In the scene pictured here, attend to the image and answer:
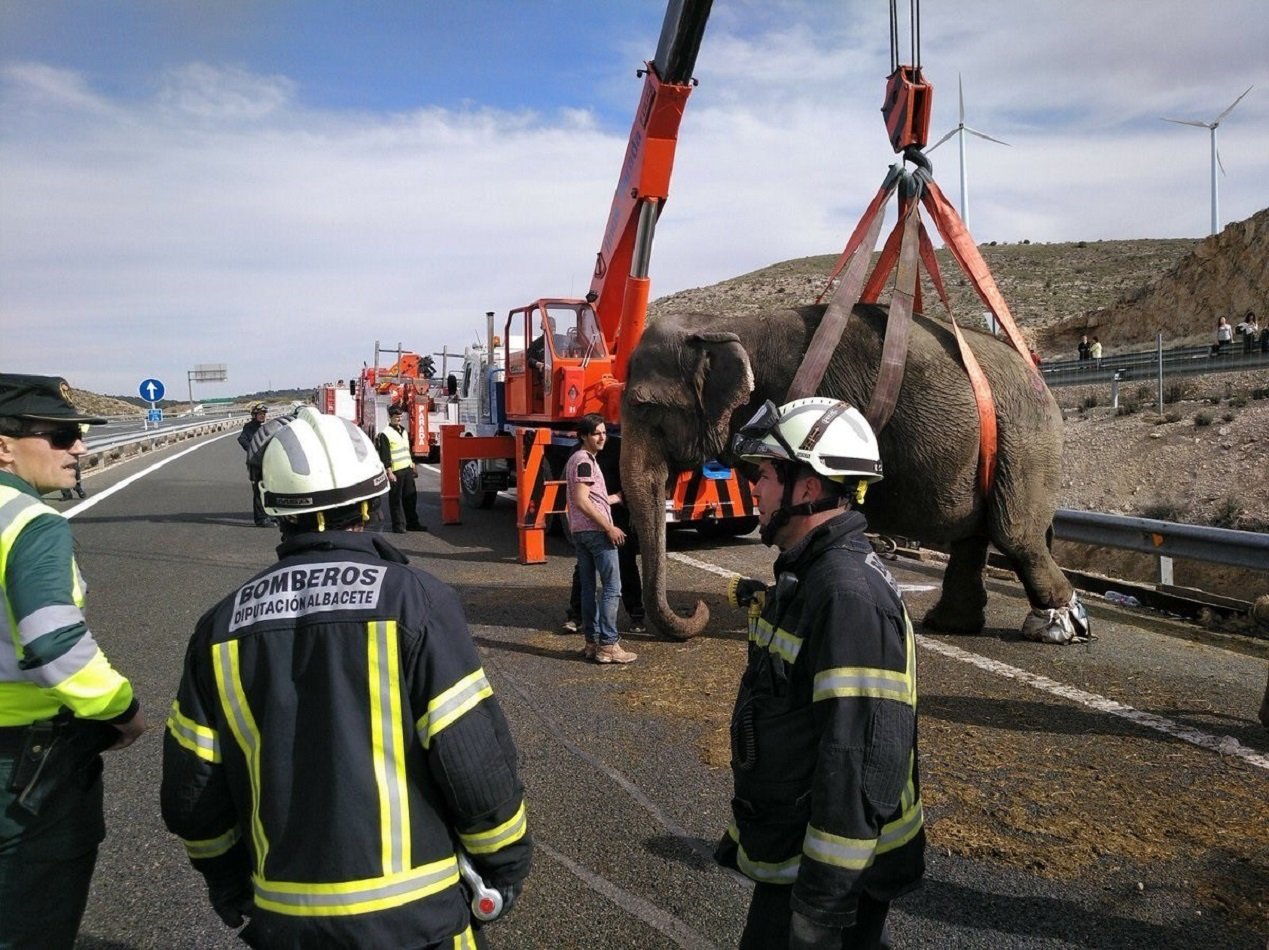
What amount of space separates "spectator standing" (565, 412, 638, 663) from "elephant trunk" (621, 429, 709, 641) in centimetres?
19

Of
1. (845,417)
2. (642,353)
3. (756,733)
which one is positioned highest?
(642,353)

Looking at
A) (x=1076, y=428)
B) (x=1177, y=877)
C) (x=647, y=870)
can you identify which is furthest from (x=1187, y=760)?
(x=1076, y=428)

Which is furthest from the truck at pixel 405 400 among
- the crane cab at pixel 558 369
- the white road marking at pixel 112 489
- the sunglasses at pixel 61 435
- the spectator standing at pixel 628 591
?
the sunglasses at pixel 61 435

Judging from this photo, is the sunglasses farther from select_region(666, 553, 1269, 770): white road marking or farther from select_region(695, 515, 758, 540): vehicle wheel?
select_region(695, 515, 758, 540): vehicle wheel

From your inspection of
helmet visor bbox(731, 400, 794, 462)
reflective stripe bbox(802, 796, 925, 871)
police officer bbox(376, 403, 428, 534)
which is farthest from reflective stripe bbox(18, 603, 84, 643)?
police officer bbox(376, 403, 428, 534)

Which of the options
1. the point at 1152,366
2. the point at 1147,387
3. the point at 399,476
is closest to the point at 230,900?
the point at 399,476

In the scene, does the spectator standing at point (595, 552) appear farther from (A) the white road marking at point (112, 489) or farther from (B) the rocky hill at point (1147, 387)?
(B) the rocky hill at point (1147, 387)

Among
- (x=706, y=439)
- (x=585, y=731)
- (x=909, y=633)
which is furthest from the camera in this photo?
(x=706, y=439)

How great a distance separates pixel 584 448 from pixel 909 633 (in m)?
5.06

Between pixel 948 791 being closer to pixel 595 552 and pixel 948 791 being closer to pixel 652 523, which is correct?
pixel 652 523

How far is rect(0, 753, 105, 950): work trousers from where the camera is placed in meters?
2.34

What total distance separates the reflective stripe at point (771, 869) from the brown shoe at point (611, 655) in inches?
162

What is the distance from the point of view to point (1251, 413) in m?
16.6

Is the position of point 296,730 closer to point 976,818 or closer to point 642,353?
point 976,818
